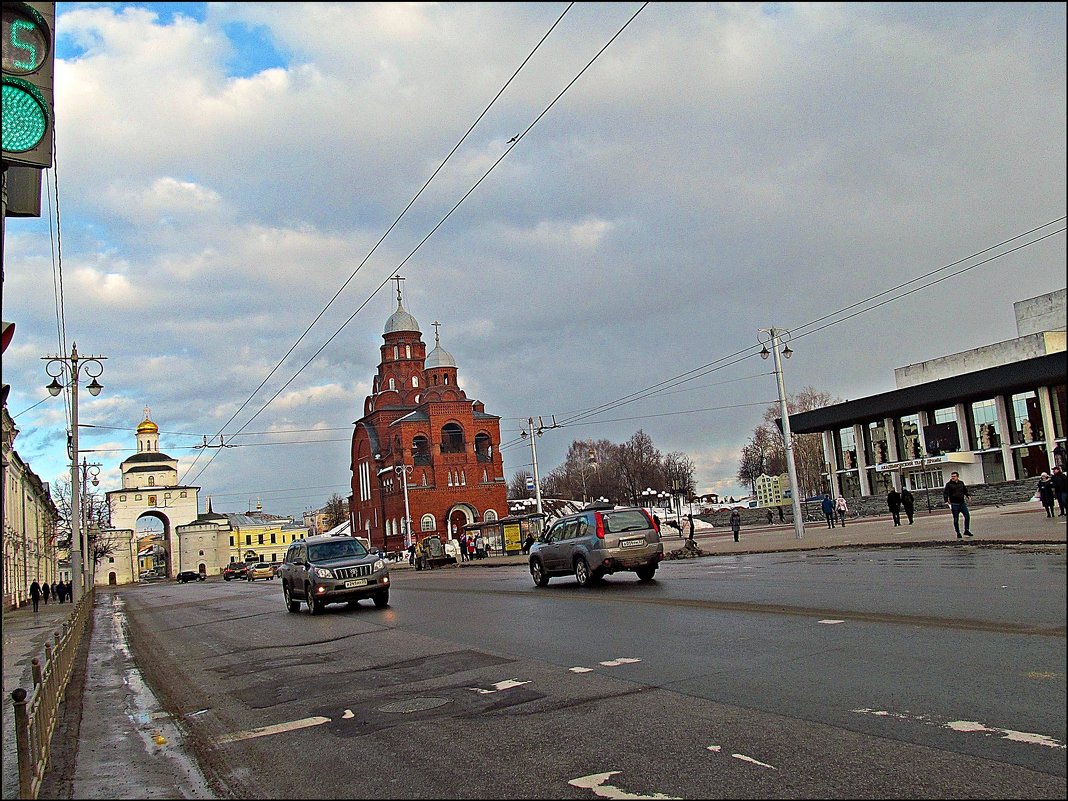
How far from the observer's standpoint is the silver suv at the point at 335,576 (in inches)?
805

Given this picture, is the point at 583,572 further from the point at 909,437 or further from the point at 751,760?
the point at 909,437

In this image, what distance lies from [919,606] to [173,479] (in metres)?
133

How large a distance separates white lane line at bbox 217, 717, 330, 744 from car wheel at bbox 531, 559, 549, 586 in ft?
49.2

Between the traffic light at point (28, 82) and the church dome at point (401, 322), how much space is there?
9050 cm

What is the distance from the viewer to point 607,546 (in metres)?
20.7

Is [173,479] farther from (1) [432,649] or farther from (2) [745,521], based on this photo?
(1) [432,649]

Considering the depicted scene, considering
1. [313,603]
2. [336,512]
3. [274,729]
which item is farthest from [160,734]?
[336,512]

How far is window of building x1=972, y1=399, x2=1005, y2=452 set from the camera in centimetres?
3738

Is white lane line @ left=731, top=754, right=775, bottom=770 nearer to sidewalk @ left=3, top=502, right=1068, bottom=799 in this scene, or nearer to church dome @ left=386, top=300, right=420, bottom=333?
sidewalk @ left=3, top=502, right=1068, bottom=799

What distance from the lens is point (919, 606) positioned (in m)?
11.5

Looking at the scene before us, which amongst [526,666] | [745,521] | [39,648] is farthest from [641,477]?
[526,666]

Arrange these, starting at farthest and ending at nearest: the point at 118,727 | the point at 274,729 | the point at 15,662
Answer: the point at 15,662 < the point at 118,727 < the point at 274,729

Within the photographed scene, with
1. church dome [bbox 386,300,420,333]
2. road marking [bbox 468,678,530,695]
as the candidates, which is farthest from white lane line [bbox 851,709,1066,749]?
church dome [bbox 386,300,420,333]

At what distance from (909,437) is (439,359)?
1911 inches
